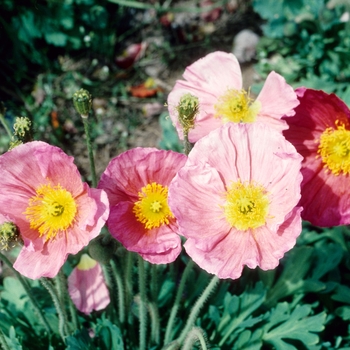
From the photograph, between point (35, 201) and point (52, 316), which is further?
point (52, 316)

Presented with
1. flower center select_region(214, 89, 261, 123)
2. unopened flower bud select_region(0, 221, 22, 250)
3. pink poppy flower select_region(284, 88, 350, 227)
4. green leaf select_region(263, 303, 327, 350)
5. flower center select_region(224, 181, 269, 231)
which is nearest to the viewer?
unopened flower bud select_region(0, 221, 22, 250)

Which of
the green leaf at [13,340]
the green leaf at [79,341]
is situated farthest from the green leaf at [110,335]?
the green leaf at [13,340]

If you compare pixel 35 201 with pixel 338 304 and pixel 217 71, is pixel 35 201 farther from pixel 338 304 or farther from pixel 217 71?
pixel 338 304

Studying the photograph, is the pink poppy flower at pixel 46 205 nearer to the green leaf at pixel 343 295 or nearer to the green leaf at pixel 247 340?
the green leaf at pixel 247 340

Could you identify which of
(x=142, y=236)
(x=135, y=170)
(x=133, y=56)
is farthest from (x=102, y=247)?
(x=133, y=56)

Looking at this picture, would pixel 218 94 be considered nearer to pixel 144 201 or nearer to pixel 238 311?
pixel 144 201

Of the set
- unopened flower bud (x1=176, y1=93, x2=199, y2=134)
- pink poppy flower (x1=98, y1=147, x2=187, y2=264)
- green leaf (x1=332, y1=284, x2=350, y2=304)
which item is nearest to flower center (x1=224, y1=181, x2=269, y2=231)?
pink poppy flower (x1=98, y1=147, x2=187, y2=264)

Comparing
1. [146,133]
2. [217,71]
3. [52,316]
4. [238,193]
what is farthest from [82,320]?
[146,133]

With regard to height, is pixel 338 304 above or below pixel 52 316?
below

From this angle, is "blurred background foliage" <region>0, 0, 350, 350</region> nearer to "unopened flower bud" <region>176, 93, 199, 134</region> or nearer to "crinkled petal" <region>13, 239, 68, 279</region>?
"crinkled petal" <region>13, 239, 68, 279</region>
